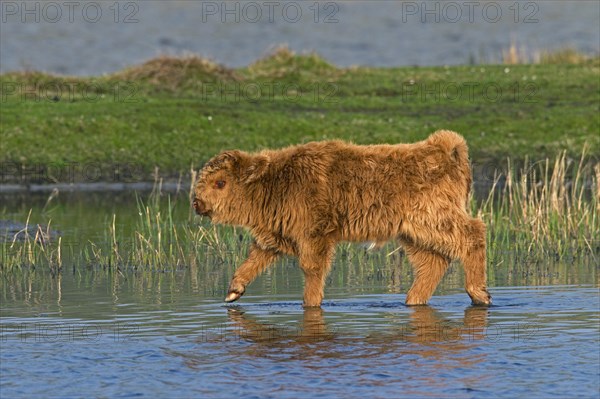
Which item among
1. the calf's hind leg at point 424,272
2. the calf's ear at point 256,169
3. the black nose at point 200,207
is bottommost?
the calf's hind leg at point 424,272

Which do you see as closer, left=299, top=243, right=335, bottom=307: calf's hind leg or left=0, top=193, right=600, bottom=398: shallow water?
left=0, top=193, right=600, bottom=398: shallow water

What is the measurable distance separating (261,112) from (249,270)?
20432 mm

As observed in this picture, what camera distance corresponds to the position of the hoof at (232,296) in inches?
514

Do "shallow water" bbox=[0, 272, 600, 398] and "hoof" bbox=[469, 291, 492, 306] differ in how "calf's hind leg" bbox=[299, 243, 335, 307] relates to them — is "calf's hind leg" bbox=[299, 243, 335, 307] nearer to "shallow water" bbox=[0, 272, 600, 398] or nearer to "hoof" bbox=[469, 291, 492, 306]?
"shallow water" bbox=[0, 272, 600, 398]

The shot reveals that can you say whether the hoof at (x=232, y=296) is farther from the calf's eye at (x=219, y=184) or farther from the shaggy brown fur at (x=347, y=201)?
the calf's eye at (x=219, y=184)

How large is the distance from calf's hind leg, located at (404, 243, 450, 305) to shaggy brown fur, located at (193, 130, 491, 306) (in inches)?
0.5

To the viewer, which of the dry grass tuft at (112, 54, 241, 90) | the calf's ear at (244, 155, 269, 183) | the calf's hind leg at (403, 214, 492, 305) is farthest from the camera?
the dry grass tuft at (112, 54, 241, 90)

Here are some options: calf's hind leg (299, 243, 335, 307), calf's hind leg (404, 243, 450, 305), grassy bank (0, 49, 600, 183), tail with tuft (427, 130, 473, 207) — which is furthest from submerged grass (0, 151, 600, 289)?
grassy bank (0, 49, 600, 183)

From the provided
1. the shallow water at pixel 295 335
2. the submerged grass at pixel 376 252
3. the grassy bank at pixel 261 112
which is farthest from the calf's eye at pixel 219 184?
the grassy bank at pixel 261 112

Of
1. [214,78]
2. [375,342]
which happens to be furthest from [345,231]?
[214,78]

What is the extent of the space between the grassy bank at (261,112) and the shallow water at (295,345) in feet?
52.3

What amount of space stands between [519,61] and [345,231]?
34.2m

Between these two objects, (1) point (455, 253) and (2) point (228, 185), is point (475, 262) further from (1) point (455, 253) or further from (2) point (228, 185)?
(2) point (228, 185)

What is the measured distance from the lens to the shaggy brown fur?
12.5 meters
